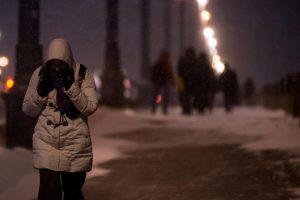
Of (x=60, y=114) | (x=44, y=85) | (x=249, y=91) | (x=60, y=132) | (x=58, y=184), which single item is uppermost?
(x=44, y=85)

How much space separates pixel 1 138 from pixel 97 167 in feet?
12.3

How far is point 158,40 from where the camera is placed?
49438 millimetres

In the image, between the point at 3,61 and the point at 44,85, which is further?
the point at 3,61

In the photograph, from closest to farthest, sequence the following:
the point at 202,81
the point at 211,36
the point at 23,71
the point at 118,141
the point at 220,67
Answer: the point at 23,71 < the point at 118,141 < the point at 202,81 < the point at 220,67 < the point at 211,36

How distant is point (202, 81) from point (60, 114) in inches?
631

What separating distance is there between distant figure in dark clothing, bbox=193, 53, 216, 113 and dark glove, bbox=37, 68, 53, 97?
15.8 meters

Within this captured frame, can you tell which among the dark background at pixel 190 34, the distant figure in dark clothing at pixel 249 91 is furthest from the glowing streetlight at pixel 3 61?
the distant figure in dark clothing at pixel 249 91

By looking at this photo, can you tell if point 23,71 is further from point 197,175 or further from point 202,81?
point 202,81

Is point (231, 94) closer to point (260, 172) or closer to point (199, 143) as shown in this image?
point (199, 143)

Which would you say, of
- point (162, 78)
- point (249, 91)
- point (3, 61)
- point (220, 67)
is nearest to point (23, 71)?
point (3, 61)

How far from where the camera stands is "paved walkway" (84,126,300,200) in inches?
289

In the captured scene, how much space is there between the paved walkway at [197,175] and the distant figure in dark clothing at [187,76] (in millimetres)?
8996

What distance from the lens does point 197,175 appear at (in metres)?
8.64

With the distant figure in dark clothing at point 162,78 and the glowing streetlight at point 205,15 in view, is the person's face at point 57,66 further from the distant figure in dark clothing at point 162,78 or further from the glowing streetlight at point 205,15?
the glowing streetlight at point 205,15
